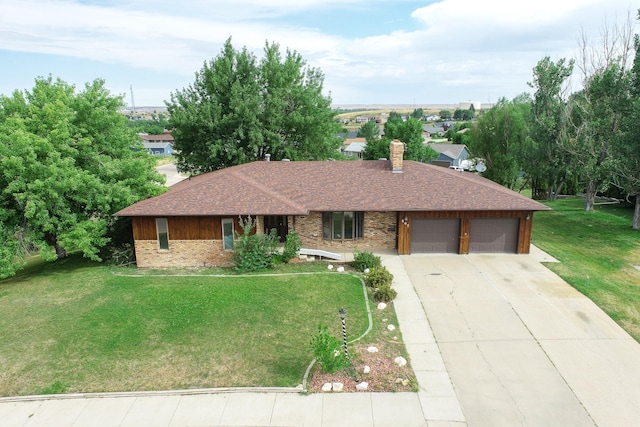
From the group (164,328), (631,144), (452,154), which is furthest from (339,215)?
(452,154)

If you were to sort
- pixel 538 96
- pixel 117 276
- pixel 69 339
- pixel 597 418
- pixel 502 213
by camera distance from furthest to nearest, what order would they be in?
pixel 538 96 → pixel 502 213 → pixel 117 276 → pixel 69 339 → pixel 597 418

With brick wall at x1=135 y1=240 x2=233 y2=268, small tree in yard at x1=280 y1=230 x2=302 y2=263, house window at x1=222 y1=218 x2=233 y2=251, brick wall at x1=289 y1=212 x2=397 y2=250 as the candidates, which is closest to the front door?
brick wall at x1=289 y1=212 x2=397 y2=250

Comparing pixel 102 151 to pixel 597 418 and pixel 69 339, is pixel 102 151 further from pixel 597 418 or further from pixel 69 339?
pixel 597 418

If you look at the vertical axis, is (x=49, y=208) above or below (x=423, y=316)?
above

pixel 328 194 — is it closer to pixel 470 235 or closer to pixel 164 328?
pixel 470 235

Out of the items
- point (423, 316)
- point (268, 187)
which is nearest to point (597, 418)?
point (423, 316)
